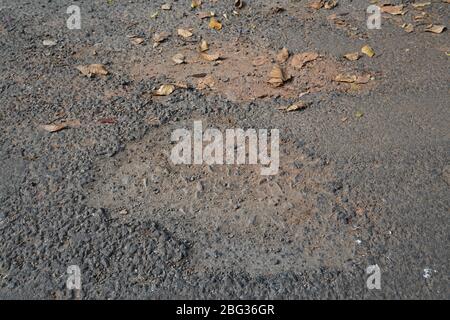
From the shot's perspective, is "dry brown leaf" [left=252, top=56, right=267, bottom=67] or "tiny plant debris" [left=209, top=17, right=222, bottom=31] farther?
"tiny plant debris" [left=209, top=17, right=222, bottom=31]

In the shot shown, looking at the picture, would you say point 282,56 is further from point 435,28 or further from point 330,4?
point 435,28

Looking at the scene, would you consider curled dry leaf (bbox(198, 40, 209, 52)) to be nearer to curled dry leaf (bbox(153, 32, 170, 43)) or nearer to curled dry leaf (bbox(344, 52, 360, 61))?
curled dry leaf (bbox(153, 32, 170, 43))

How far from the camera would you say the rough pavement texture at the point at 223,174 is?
7.51 ft

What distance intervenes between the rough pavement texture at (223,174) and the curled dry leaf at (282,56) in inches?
2.7

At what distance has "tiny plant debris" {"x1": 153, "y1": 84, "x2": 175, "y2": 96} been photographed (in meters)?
3.35

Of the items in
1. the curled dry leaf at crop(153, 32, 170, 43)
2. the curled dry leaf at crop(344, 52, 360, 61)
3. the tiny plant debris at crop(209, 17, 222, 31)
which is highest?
the tiny plant debris at crop(209, 17, 222, 31)

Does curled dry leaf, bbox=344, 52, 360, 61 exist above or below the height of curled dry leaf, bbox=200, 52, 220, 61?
below

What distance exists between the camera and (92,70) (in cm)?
357

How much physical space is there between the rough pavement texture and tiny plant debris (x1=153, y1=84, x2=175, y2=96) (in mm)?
55

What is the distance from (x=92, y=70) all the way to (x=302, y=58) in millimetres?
1491

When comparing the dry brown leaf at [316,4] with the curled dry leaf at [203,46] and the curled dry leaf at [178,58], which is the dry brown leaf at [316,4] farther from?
the curled dry leaf at [178,58]

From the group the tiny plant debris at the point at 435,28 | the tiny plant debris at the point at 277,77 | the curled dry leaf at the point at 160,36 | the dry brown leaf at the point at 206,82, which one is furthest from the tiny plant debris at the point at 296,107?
the tiny plant debris at the point at 435,28

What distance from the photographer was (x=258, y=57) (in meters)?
3.70

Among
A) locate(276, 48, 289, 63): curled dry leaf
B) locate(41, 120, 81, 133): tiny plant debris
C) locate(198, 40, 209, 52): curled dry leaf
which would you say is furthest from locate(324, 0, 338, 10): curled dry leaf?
locate(41, 120, 81, 133): tiny plant debris
